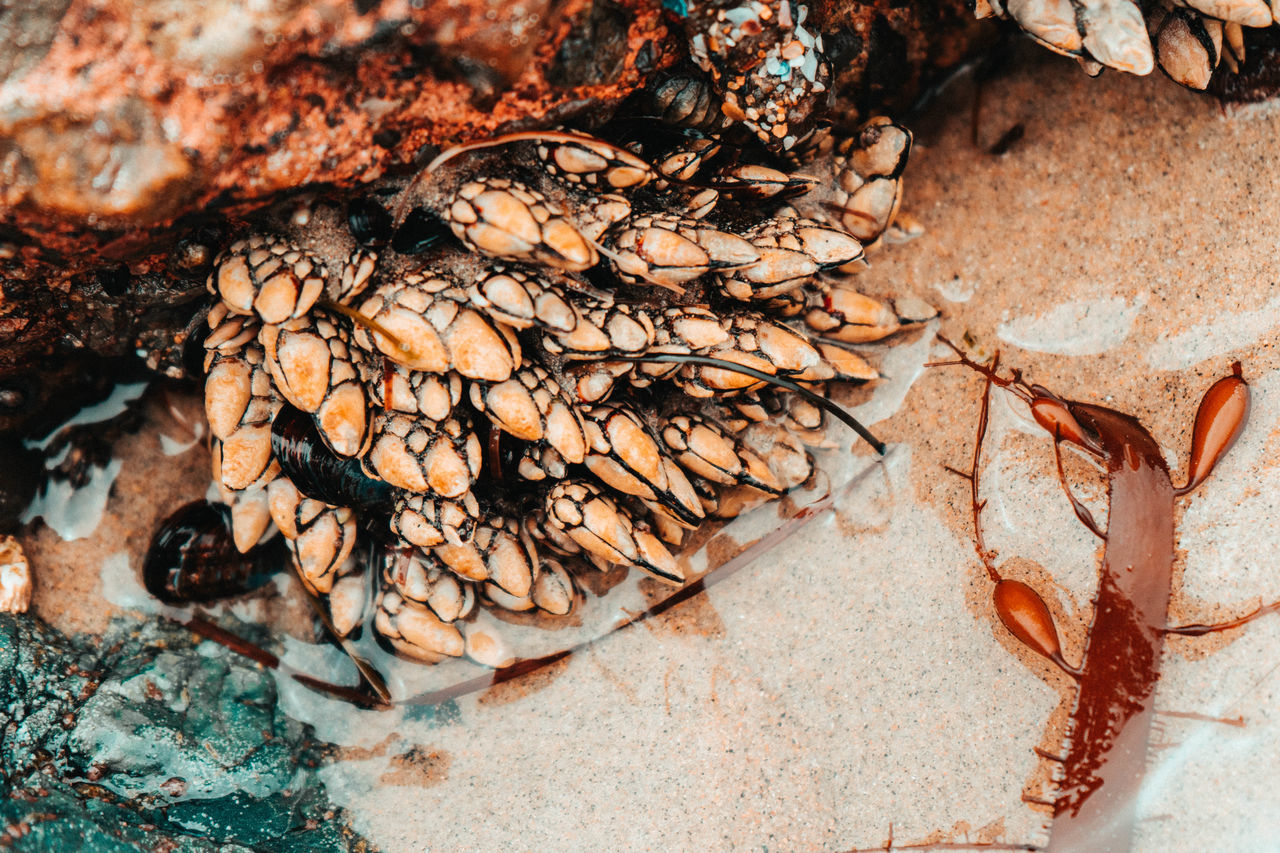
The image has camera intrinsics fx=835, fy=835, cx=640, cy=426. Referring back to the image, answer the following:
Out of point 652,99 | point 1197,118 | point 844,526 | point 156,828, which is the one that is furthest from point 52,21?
point 1197,118

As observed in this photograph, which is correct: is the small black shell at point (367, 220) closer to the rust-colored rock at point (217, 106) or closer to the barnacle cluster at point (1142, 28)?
the rust-colored rock at point (217, 106)

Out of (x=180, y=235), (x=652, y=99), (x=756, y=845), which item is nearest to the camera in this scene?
(x=180, y=235)

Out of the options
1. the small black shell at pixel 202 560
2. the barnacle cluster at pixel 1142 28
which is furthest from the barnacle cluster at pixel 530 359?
the barnacle cluster at pixel 1142 28

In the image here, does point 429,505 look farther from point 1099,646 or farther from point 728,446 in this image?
point 1099,646

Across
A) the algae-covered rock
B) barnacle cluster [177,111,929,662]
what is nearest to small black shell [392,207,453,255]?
barnacle cluster [177,111,929,662]

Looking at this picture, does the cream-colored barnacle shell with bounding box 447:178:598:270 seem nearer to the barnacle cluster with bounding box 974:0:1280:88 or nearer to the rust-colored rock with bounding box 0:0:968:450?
the rust-colored rock with bounding box 0:0:968:450

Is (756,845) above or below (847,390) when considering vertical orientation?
below

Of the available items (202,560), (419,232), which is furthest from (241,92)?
(202,560)
